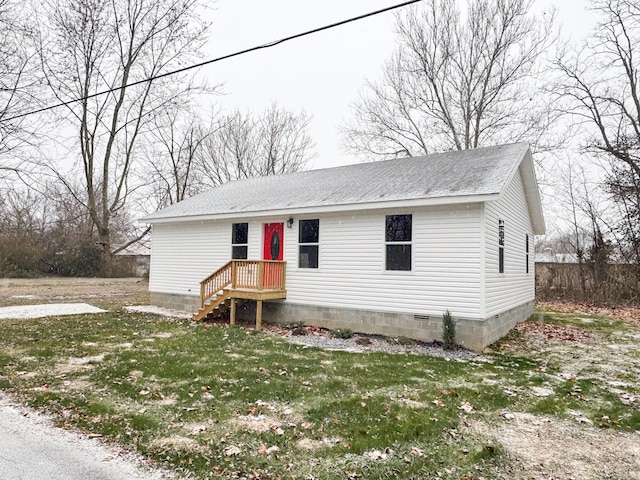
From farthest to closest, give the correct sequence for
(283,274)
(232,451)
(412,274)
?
(283,274) < (412,274) < (232,451)

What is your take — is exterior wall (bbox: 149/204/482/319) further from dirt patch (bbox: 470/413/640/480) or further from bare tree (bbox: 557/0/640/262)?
bare tree (bbox: 557/0/640/262)

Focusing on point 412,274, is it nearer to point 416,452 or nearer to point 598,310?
point 416,452

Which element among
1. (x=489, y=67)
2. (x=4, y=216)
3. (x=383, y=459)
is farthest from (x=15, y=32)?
(x=4, y=216)

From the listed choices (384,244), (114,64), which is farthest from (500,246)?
(114,64)

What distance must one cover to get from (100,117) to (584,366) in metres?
25.2

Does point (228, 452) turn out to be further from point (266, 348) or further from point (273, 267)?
point (273, 267)

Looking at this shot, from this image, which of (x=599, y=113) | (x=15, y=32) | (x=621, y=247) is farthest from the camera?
(x=599, y=113)

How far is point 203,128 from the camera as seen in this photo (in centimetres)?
2820

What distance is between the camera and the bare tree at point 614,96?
1638cm

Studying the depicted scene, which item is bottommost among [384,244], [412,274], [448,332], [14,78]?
[448,332]

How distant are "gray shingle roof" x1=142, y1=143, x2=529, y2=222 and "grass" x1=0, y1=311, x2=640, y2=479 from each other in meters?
3.40

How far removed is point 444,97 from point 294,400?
19.8m

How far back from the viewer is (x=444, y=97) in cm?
2083

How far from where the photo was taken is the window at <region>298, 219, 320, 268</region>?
1016 centimetres
